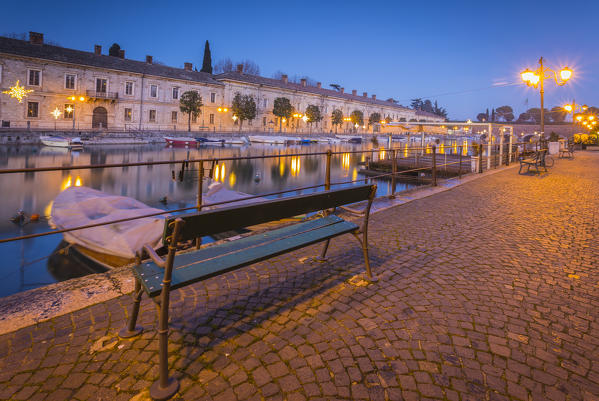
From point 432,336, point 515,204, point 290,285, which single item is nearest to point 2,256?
point 290,285

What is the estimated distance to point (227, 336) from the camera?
259 centimetres

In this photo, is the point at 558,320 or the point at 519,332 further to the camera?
the point at 558,320

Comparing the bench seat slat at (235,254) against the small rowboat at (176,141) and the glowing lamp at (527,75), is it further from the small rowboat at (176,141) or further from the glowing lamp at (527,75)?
the small rowboat at (176,141)

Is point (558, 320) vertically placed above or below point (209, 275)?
below

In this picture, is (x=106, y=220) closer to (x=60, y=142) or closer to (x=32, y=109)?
(x=60, y=142)

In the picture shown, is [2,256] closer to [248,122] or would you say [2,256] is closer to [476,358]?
[476,358]

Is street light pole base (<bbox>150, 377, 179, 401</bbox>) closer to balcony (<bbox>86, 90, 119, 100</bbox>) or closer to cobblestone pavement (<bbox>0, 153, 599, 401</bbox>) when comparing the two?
cobblestone pavement (<bbox>0, 153, 599, 401</bbox>)

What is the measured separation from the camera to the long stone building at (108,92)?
38406mm

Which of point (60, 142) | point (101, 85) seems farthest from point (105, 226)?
point (101, 85)

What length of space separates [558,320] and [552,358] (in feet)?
2.16

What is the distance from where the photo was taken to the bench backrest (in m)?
2.02

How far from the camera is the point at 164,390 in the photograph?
2004 mm

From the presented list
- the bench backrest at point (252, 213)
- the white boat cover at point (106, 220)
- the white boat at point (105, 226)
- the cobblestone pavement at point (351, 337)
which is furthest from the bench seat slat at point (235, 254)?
the white boat cover at point (106, 220)

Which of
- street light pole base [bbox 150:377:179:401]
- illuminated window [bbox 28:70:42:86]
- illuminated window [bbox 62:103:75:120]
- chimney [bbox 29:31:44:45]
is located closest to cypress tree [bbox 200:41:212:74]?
chimney [bbox 29:31:44:45]
